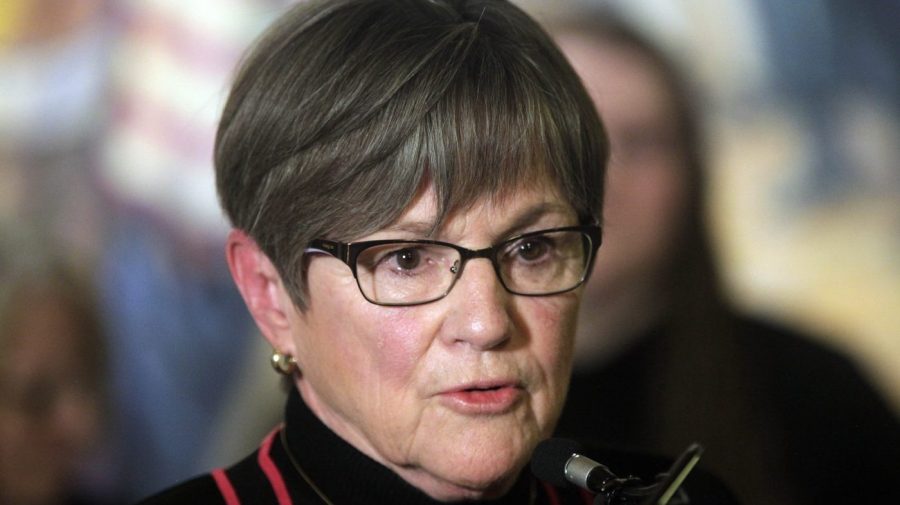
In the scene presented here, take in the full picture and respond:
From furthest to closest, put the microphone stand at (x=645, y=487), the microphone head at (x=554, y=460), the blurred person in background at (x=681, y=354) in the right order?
the blurred person in background at (x=681, y=354), the microphone head at (x=554, y=460), the microphone stand at (x=645, y=487)

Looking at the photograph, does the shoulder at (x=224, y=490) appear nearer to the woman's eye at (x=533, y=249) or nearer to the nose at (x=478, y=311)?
the nose at (x=478, y=311)

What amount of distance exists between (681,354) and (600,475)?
1789mm

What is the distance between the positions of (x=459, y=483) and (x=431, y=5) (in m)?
0.70

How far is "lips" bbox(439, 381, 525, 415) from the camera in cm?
164

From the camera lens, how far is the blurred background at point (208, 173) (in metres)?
2.95

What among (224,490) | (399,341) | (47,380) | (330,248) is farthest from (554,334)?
(47,380)

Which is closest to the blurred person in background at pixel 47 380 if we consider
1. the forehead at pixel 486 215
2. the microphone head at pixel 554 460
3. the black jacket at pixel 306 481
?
the black jacket at pixel 306 481

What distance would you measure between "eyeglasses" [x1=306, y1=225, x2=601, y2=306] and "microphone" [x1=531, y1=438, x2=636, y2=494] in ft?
0.85

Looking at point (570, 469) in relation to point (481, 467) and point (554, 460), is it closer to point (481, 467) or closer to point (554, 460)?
point (554, 460)

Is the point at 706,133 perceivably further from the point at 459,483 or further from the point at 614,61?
the point at 459,483

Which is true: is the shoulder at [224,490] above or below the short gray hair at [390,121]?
below

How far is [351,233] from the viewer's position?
1663 mm

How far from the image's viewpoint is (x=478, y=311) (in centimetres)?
162

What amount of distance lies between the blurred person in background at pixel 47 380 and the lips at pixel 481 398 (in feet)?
5.31
